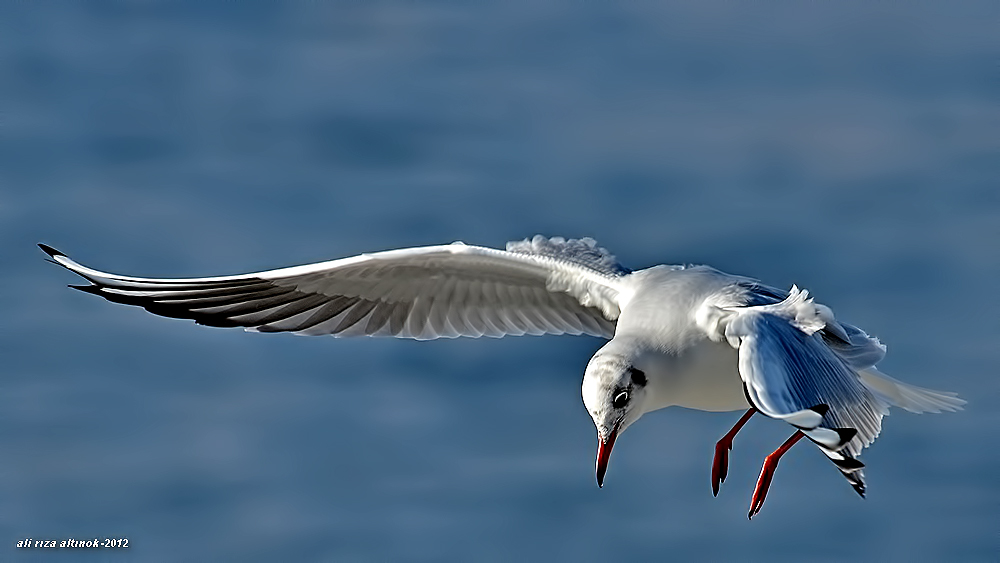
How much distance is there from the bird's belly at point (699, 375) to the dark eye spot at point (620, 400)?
6.7 inches

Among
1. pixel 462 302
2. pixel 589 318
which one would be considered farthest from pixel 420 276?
pixel 589 318

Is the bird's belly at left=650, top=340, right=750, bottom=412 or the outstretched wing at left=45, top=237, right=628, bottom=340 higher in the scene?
the outstretched wing at left=45, top=237, right=628, bottom=340

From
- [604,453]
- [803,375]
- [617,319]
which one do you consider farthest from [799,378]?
[617,319]

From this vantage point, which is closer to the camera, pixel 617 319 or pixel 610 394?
pixel 610 394

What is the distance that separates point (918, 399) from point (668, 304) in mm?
1315

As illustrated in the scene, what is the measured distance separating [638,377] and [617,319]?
902 millimetres

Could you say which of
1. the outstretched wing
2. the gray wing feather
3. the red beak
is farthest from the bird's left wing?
the outstretched wing

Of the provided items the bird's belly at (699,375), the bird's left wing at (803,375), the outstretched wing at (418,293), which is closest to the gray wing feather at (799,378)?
the bird's left wing at (803,375)

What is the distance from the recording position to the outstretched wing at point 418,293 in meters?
5.89

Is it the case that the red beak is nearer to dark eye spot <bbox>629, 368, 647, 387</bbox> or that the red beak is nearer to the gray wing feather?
dark eye spot <bbox>629, 368, 647, 387</bbox>

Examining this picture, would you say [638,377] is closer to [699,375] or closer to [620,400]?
[620,400]

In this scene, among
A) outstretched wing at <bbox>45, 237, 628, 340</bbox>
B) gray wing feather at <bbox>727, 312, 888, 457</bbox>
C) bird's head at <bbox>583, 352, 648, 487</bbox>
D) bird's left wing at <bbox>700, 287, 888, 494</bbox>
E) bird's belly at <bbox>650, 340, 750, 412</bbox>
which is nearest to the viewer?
bird's left wing at <bbox>700, 287, 888, 494</bbox>

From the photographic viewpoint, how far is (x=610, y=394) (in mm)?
5070

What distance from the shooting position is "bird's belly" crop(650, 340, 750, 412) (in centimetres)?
525
